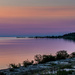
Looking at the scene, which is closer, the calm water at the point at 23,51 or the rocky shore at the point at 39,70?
the rocky shore at the point at 39,70

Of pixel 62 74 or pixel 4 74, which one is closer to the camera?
pixel 62 74

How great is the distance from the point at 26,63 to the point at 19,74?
5368 mm

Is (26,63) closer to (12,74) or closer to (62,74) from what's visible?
(12,74)

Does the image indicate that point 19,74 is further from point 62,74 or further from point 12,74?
point 62,74

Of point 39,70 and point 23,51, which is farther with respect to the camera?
point 23,51

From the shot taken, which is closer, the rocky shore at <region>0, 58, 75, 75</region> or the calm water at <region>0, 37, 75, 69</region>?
the rocky shore at <region>0, 58, 75, 75</region>

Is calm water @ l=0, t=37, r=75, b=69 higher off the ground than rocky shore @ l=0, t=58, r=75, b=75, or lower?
lower

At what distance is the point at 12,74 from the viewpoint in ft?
33.8

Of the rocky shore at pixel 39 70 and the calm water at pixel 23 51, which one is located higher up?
the rocky shore at pixel 39 70

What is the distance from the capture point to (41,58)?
1711cm

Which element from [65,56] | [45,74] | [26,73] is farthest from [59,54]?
[45,74]

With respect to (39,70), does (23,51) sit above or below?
below

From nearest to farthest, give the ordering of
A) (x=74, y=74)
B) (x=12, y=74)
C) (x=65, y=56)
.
A: (x=74, y=74), (x=12, y=74), (x=65, y=56)

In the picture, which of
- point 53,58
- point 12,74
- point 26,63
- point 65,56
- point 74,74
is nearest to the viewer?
point 74,74
